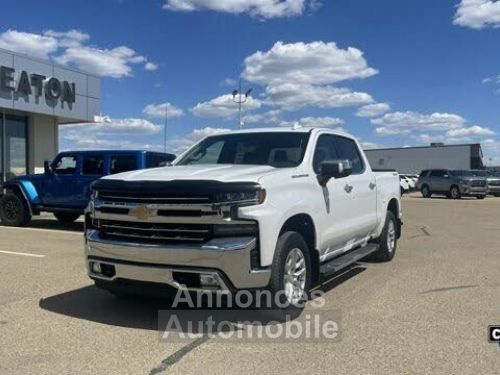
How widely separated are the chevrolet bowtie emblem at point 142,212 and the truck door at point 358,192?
2.63m

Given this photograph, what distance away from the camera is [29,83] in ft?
69.4

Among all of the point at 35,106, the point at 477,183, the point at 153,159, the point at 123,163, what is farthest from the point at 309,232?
the point at 477,183

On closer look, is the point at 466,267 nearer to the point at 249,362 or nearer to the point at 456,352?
the point at 456,352

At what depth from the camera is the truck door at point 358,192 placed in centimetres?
721

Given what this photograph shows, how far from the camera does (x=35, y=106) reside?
21688mm

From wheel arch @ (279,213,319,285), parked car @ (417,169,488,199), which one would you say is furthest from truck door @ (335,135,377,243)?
parked car @ (417,169,488,199)

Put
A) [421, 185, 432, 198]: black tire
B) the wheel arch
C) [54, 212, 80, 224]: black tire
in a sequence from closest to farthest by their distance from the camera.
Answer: the wheel arch, [54, 212, 80, 224]: black tire, [421, 185, 432, 198]: black tire

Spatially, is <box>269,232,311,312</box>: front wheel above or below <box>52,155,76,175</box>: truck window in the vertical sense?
below

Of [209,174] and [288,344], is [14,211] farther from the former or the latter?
[288,344]

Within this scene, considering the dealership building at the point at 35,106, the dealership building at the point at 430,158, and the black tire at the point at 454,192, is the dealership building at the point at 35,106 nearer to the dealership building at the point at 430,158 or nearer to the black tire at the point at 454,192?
the black tire at the point at 454,192

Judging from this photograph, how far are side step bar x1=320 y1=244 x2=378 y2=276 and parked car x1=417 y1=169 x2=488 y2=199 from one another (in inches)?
1052

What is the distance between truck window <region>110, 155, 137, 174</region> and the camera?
1213 centimetres

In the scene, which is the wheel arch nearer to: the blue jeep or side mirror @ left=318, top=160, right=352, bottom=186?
side mirror @ left=318, top=160, right=352, bottom=186

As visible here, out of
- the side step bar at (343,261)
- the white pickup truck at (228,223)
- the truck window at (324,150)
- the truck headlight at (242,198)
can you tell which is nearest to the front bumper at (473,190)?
the side step bar at (343,261)
